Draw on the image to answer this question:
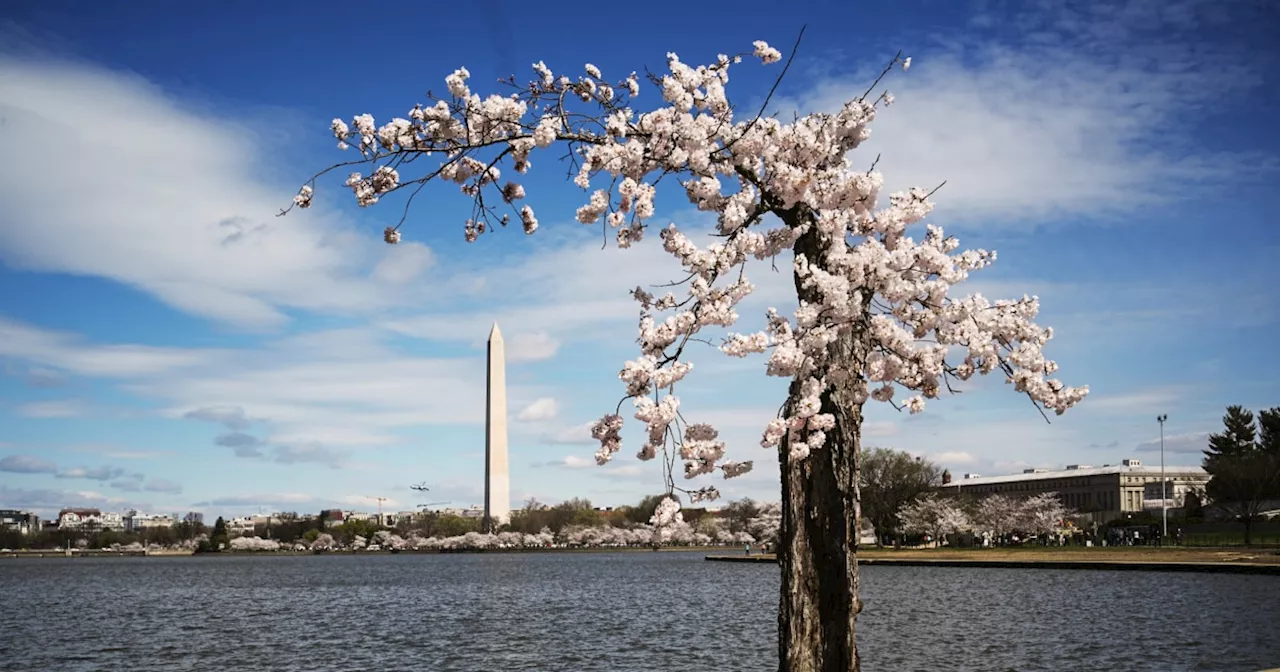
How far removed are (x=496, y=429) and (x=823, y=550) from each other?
86.0 metres

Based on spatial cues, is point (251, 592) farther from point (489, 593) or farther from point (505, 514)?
point (505, 514)

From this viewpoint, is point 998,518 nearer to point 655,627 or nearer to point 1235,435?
point 1235,435

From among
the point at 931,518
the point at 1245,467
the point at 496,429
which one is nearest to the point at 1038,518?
the point at 931,518

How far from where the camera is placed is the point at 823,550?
10.9 meters

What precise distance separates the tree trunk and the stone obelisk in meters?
82.7

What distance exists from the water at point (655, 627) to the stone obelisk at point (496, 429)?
34680mm

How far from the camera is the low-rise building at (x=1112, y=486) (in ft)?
491

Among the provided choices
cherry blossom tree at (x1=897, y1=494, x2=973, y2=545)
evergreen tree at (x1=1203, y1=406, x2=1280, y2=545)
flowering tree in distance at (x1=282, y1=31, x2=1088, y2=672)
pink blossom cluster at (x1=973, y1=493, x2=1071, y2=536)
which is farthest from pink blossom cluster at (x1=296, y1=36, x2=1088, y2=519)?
pink blossom cluster at (x1=973, y1=493, x2=1071, y2=536)

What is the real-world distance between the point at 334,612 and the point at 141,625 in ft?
23.6

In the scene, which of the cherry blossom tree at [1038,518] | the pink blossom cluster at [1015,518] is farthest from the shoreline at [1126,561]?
the cherry blossom tree at [1038,518]

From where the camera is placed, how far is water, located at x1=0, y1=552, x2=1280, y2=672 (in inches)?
1060

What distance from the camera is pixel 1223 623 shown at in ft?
99.1

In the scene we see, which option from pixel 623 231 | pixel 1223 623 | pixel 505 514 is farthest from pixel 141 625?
pixel 505 514

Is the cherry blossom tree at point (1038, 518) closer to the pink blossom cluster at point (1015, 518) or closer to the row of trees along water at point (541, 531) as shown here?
the pink blossom cluster at point (1015, 518)
